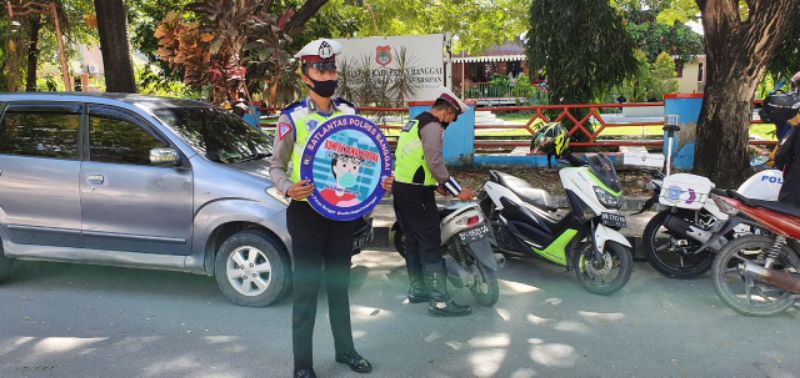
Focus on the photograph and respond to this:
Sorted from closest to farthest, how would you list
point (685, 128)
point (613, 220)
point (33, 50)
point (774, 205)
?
point (774, 205), point (613, 220), point (685, 128), point (33, 50)

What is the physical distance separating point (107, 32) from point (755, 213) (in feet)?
27.8

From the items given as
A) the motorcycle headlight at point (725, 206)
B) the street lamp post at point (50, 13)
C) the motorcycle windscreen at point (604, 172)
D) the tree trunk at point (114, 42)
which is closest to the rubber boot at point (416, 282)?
the motorcycle windscreen at point (604, 172)

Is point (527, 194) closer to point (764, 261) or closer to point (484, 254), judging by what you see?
Result: point (484, 254)

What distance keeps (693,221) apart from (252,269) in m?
3.86

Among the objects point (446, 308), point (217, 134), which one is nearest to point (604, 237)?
point (446, 308)

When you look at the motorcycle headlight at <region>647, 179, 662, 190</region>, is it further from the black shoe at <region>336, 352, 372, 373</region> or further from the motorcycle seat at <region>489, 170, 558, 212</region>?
the black shoe at <region>336, 352, 372, 373</region>

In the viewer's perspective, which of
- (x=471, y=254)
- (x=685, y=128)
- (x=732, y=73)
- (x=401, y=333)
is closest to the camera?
(x=401, y=333)

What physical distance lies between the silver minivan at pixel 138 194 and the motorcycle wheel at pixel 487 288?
3.37ft

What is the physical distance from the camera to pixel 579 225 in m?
5.13

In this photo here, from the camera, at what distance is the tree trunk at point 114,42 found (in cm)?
872

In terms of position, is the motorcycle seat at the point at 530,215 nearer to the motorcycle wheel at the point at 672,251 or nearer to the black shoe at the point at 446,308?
the motorcycle wheel at the point at 672,251

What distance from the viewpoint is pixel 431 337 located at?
4266 millimetres

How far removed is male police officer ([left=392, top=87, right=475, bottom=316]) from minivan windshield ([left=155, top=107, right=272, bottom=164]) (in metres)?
1.50

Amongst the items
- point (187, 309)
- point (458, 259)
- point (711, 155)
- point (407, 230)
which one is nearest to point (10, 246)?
point (187, 309)
